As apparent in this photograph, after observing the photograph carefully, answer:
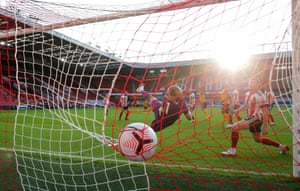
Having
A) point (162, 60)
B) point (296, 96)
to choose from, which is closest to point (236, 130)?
point (296, 96)

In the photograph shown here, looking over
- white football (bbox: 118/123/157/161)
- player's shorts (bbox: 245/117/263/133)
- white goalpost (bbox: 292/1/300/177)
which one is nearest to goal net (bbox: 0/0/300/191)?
white goalpost (bbox: 292/1/300/177)

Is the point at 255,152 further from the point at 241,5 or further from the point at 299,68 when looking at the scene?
the point at 241,5

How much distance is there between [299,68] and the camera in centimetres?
336

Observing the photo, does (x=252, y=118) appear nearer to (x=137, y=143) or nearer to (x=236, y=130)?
(x=236, y=130)

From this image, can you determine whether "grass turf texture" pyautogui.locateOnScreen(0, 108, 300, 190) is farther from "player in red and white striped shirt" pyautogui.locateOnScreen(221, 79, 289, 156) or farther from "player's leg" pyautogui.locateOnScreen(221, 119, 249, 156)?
"player in red and white striped shirt" pyautogui.locateOnScreen(221, 79, 289, 156)

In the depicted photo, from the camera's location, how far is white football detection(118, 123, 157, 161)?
2732 millimetres

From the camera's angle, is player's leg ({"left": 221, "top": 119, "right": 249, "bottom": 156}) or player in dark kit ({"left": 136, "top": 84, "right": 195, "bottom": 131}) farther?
player's leg ({"left": 221, "top": 119, "right": 249, "bottom": 156})

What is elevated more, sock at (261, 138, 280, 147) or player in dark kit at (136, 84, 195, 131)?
player in dark kit at (136, 84, 195, 131)

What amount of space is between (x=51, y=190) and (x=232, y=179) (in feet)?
6.61

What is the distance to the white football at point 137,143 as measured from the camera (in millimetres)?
2732

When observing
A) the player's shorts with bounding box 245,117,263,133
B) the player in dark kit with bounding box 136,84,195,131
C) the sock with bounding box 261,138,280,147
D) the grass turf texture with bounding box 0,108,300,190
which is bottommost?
the grass turf texture with bounding box 0,108,300,190

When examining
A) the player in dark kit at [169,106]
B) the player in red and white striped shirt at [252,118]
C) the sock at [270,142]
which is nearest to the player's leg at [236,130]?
the player in red and white striped shirt at [252,118]

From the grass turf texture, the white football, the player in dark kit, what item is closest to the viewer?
the white football

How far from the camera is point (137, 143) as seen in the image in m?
2.74
